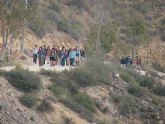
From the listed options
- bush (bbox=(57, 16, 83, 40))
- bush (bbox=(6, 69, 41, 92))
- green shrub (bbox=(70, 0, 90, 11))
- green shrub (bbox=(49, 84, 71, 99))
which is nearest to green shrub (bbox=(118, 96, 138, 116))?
green shrub (bbox=(49, 84, 71, 99))

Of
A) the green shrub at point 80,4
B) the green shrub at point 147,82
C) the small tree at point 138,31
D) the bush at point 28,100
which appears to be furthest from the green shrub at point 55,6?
the bush at point 28,100

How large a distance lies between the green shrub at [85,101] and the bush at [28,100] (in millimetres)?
4404

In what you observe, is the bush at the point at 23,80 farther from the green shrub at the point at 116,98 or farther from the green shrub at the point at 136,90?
the green shrub at the point at 136,90

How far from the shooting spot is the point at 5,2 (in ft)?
98.5

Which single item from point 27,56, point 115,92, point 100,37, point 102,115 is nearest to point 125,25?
point 100,37

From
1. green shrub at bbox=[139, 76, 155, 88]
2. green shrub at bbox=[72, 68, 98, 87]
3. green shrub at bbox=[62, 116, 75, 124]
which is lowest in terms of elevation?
green shrub at bbox=[62, 116, 75, 124]

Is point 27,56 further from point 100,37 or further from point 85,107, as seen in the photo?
point 85,107

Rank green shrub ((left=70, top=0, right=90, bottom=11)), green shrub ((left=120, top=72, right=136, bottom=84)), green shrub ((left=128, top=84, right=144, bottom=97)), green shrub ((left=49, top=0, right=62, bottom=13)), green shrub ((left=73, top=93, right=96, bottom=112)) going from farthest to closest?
green shrub ((left=70, top=0, right=90, bottom=11)) → green shrub ((left=49, top=0, right=62, bottom=13)) → green shrub ((left=120, top=72, right=136, bottom=84)) → green shrub ((left=128, top=84, right=144, bottom=97)) → green shrub ((left=73, top=93, right=96, bottom=112))

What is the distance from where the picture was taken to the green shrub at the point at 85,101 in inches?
1095

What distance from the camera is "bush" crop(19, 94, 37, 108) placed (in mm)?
23594

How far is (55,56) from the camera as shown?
3369 centimetres

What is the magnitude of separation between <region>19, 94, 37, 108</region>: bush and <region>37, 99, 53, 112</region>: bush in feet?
1.19

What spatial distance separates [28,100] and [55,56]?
33.9 ft

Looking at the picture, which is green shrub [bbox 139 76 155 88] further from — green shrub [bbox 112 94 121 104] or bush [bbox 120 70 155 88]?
green shrub [bbox 112 94 121 104]
